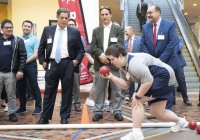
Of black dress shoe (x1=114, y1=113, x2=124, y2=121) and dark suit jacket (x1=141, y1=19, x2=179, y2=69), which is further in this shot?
black dress shoe (x1=114, y1=113, x2=124, y2=121)

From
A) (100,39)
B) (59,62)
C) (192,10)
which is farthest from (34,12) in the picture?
(192,10)

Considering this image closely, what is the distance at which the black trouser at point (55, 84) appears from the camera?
4.75 meters

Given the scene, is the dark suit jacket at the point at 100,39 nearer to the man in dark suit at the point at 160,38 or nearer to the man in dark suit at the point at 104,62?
the man in dark suit at the point at 104,62

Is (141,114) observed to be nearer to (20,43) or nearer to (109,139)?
(109,139)

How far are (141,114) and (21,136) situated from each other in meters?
1.54

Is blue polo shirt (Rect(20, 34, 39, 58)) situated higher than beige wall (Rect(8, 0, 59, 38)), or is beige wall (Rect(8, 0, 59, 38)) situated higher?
beige wall (Rect(8, 0, 59, 38))

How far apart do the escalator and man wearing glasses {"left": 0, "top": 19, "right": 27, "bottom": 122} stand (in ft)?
19.5

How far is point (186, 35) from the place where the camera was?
12305mm

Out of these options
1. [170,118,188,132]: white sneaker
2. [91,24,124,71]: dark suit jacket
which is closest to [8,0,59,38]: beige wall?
[91,24,124,71]: dark suit jacket

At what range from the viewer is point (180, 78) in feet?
22.5

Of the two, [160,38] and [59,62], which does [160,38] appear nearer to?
[160,38]

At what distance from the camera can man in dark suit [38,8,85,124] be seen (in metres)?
4.75

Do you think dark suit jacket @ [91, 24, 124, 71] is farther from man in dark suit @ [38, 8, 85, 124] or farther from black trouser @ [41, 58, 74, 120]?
black trouser @ [41, 58, 74, 120]

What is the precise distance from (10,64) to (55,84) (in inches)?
37.7
